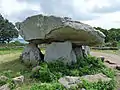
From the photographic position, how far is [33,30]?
1208 cm

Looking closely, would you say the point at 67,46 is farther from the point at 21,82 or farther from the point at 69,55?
the point at 21,82

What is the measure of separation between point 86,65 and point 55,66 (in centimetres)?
153

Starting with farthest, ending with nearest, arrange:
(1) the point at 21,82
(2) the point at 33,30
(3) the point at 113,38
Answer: (3) the point at 113,38 → (2) the point at 33,30 → (1) the point at 21,82

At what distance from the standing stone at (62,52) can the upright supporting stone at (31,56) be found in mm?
639

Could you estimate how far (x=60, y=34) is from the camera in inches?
454

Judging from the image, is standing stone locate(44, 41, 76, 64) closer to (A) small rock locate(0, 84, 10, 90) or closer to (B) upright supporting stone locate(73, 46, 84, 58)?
(B) upright supporting stone locate(73, 46, 84, 58)

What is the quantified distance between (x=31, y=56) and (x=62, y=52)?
162cm

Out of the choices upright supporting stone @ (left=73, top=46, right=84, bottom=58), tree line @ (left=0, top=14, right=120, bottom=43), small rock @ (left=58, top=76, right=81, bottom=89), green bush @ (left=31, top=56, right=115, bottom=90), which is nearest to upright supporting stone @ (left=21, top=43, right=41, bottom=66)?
green bush @ (left=31, top=56, right=115, bottom=90)

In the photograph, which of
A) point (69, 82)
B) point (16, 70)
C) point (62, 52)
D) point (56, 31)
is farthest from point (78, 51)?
point (69, 82)

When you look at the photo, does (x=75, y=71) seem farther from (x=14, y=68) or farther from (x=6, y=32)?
(x=6, y=32)

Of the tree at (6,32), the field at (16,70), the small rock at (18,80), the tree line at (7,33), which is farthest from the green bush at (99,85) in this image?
the tree at (6,32)

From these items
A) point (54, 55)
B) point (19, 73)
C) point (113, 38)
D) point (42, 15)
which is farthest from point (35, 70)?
point (113, 38)

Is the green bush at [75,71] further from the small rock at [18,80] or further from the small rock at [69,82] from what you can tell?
the small rock at [18,80]

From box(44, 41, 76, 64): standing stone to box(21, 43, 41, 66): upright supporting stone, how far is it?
0.64 m
